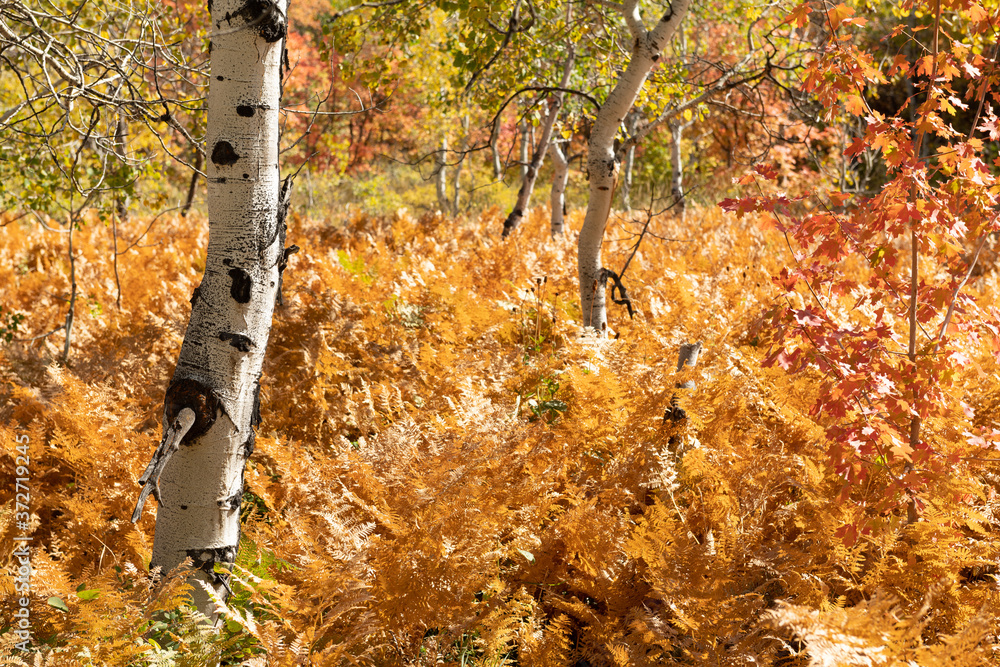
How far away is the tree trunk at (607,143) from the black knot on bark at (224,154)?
2.24 m

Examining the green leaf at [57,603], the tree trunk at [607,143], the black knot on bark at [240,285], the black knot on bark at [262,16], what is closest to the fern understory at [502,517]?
the green leaf at [57,603]

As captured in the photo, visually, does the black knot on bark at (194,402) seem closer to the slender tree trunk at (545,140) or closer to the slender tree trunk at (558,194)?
the slender tree trunk at (545,140)

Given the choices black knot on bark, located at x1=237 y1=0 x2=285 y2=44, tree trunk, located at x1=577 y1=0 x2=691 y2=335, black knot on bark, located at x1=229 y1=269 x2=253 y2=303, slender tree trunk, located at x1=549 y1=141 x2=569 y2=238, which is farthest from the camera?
slender tree trunk, located at x1=549 y1=141 x2=569 y2=238

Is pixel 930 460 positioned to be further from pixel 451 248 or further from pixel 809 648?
pixel 451 248

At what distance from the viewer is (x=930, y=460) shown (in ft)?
7.23

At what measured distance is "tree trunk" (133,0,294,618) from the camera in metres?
1.90

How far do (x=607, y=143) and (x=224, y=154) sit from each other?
235 cm

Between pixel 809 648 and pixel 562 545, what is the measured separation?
114 centimetres

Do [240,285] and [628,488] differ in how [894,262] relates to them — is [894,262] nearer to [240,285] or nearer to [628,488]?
[628,488]

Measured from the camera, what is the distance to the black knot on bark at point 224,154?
1928mm

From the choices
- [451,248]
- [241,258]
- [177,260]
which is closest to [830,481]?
[241,258]

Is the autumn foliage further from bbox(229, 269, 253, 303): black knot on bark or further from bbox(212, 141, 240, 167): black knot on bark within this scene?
bbox(229, 269, 253, 303): black knot on bark

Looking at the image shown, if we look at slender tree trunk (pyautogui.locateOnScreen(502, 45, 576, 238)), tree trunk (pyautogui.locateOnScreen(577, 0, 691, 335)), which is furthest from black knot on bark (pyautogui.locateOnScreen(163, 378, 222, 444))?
slender tree trunk (pyautogui.locateOnScreen(502, 45, 576, 238))

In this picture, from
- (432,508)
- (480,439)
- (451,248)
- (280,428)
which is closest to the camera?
(432,508)
